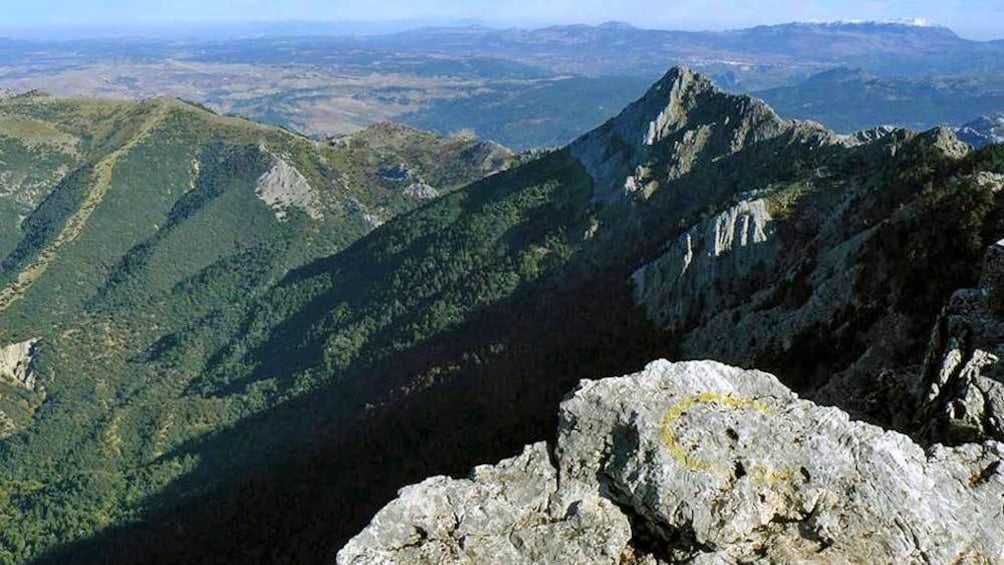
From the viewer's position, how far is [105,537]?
16350 centimetres

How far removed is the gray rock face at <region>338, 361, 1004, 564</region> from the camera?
2447 cm

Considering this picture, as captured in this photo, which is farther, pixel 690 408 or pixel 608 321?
pixel 608 321

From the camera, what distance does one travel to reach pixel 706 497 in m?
25.0

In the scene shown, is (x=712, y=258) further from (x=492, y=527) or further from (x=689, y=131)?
(x=689, y=131)

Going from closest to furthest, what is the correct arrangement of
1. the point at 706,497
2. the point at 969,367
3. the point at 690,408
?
1. the point at 706,497
2. the point at 690,408
3. the point at 969,367

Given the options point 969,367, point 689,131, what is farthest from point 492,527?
point 689,131

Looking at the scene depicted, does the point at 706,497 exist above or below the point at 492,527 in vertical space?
above

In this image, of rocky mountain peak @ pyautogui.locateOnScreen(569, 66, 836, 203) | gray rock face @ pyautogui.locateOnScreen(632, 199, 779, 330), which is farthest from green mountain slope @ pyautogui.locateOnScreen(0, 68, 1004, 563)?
rocky mountain peak @ pyautogui.locateOnScreen(569, 66, 836, 203)

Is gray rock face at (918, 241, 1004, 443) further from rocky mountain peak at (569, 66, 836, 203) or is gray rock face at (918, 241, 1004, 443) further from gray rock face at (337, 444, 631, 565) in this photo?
rocky mountain peak at (569, 66, 836, 203)

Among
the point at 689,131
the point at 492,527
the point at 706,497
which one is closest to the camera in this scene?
the point at 706,497

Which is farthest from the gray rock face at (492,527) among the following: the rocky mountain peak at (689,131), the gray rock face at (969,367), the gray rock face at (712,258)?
the rocky mountain peak at (689,131)

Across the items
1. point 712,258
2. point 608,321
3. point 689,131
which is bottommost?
point 608,321

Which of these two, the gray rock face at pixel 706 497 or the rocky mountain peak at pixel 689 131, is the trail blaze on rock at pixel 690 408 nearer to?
the gray rock face at pixel 706 497

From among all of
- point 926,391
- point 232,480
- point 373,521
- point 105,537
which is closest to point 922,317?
point 926,391
